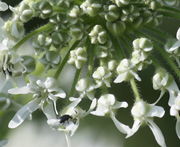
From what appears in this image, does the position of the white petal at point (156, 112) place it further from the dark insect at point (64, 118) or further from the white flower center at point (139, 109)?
the dark insect at point (64, 118)

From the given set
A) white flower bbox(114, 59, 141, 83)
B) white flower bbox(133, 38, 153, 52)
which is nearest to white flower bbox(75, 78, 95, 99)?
white flower bbox(114, 59, 141, 83)

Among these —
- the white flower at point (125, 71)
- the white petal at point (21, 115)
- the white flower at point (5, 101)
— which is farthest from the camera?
the white flower at point (5, 101)

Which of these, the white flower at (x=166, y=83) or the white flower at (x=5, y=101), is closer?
the white flower at (x=166, y=83)

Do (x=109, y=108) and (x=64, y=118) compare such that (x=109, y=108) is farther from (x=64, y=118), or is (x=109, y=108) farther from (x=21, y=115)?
(x=21, y=115)

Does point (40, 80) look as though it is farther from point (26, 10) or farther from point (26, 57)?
point (26, 10)

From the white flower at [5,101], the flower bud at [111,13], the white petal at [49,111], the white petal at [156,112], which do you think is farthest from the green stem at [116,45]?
the white flower at [5,101]

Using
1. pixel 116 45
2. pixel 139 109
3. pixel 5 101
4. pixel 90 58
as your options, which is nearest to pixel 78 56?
pixel 90 58

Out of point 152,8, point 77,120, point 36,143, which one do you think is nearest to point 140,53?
point 152,8

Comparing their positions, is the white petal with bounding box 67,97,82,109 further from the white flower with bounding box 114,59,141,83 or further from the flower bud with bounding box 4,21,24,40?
the flower bud with bounding box 4,21,24,40
